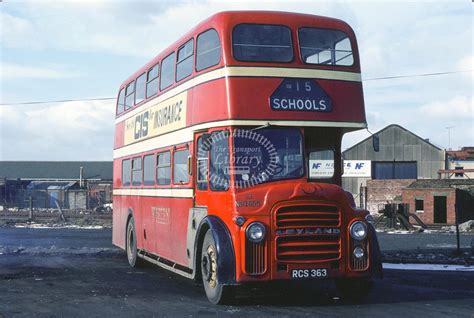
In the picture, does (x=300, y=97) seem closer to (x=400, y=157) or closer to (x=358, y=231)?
(x=358, y=231)

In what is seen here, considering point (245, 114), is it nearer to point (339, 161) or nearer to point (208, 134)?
point (208, 134)

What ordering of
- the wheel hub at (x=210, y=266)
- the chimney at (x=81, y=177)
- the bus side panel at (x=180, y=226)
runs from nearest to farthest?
the wheel hub at (x=210, y=266) < the bus side panel at (x=180, y=226) < the chimney at (x=81, y=177)

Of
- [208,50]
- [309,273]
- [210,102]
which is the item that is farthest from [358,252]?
[208,50]

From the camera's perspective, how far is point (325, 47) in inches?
411

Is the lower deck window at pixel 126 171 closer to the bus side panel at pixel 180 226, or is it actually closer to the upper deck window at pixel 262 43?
the bus side panel at pixel 180 226

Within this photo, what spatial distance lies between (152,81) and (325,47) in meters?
4.89

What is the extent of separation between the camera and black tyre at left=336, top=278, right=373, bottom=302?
10.4 meters

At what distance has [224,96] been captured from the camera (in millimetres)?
9859

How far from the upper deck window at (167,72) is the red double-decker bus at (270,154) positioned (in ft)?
3.84

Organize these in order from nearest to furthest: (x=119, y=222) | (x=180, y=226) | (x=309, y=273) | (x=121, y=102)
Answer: (x=309, y=273) → (x=180, y=226) → (x=121, y=102) → (x=119, y=222)

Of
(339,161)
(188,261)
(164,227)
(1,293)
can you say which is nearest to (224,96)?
(339,161)

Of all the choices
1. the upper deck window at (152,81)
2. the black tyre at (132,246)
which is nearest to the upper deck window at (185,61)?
the upper deck window at (152,81)

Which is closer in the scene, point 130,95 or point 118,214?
point 130,95

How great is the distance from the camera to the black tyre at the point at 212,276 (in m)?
9.59
